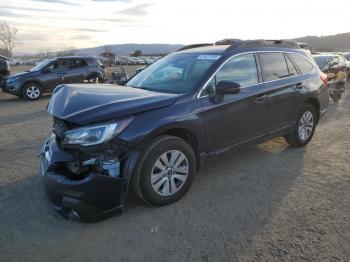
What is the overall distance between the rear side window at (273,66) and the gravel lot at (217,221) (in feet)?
4.24

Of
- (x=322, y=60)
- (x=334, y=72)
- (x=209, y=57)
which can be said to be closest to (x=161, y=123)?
(x=209, y=57)

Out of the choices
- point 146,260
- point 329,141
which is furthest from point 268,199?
point 329,141

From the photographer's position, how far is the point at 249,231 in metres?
3.75

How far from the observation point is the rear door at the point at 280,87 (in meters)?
5.58

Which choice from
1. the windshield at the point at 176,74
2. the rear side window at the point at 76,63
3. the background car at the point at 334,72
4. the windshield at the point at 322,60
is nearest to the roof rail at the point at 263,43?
the windshield at the point at 176,74

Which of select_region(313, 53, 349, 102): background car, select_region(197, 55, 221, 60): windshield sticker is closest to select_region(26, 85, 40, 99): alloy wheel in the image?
select_region(313, 53, 349, 102): background car

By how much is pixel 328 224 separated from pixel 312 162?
2.08 meters

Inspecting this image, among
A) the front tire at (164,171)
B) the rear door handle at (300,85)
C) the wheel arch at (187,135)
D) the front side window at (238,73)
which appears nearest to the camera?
the front tire at (164,171)

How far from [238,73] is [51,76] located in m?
11.4

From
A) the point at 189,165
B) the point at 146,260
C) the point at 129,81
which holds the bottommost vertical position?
the point at 146,260

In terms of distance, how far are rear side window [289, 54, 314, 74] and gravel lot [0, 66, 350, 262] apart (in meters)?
1.50

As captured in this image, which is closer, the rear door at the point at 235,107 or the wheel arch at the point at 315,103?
the rear door at the point at 235,107

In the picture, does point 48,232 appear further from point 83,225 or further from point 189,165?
point 189,165

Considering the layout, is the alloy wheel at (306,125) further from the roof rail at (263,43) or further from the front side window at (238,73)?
the front side window at (238,73)
